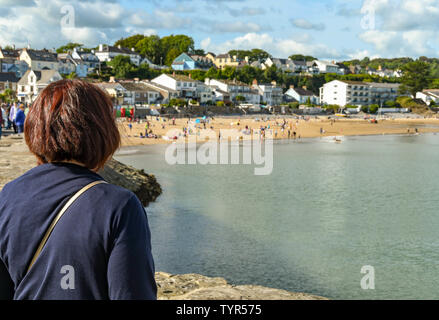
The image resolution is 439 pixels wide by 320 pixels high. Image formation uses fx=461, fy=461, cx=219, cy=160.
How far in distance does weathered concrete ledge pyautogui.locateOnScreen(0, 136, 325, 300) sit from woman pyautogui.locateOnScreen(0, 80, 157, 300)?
524 cm

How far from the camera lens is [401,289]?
11.8 metres

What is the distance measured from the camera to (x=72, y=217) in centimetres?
176

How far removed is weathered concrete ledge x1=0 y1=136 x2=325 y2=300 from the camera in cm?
744

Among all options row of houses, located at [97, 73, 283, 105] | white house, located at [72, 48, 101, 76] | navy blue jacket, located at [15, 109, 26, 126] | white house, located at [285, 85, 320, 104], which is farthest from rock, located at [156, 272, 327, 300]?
white house, located at [285, 85, 320, 104]

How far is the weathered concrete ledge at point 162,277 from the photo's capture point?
7438 mm

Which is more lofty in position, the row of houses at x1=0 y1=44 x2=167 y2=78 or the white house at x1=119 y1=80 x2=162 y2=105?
the row of houses at x1=0 y1=44 x2=167 y2=78

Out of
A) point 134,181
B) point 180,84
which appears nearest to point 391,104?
point 180,84

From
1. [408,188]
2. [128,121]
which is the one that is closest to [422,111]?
[128,121]

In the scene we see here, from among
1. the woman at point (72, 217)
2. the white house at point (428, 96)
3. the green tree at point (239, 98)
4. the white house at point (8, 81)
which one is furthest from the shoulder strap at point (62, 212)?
the white house at point (428, 96)

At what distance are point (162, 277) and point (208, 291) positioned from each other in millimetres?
1836

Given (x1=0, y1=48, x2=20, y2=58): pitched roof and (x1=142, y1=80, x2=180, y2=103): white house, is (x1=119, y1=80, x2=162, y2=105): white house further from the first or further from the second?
(x1=0, y1=48, x2=20, y2=58): pitched roof

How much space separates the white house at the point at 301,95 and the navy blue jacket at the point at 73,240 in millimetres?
119600

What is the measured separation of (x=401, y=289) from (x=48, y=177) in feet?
38.6

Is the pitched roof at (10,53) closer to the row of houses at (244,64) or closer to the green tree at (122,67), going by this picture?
the green tree at (122,67)
